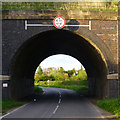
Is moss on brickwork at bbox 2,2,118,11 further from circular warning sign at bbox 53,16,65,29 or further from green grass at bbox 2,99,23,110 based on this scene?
green grass at bbox 2,99,23,110

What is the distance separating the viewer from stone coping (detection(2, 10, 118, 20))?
18.4m

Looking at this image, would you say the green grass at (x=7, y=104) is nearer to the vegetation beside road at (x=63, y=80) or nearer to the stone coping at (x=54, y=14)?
the stone coping at (x=54, y=14)

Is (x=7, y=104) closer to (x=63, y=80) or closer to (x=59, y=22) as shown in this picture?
(x=59, y=22)

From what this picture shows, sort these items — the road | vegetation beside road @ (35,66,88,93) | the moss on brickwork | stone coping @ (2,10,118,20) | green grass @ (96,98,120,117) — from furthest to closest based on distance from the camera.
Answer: vegetation beside road @ (35,66,88,93), the moss on brickwork, stone coping @ (2,10,118,20), green grass @ (96,98,120,117), the road

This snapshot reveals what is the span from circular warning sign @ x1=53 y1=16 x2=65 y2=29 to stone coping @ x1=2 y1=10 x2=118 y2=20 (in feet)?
1.00

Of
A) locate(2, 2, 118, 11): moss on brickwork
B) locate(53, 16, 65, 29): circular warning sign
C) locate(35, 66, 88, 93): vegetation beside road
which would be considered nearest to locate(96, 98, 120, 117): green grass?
locate(53, 16, 65, 29): circular warning sign

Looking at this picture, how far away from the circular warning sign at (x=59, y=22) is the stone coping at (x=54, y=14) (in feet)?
1.00

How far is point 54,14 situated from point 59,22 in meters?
0.83

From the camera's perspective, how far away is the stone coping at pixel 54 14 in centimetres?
1844

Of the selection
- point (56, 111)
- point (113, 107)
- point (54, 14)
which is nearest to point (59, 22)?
point (54, 14)

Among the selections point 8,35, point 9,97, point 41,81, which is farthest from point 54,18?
point 41,81

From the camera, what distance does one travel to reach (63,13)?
60.7 ft

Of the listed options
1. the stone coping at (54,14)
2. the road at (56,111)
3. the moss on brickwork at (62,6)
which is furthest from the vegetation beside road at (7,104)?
the moss on brickwork at (62,6)

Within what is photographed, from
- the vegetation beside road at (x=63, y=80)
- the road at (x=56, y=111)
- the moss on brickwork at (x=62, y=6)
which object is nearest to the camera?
the road at (x=56, y=111)
